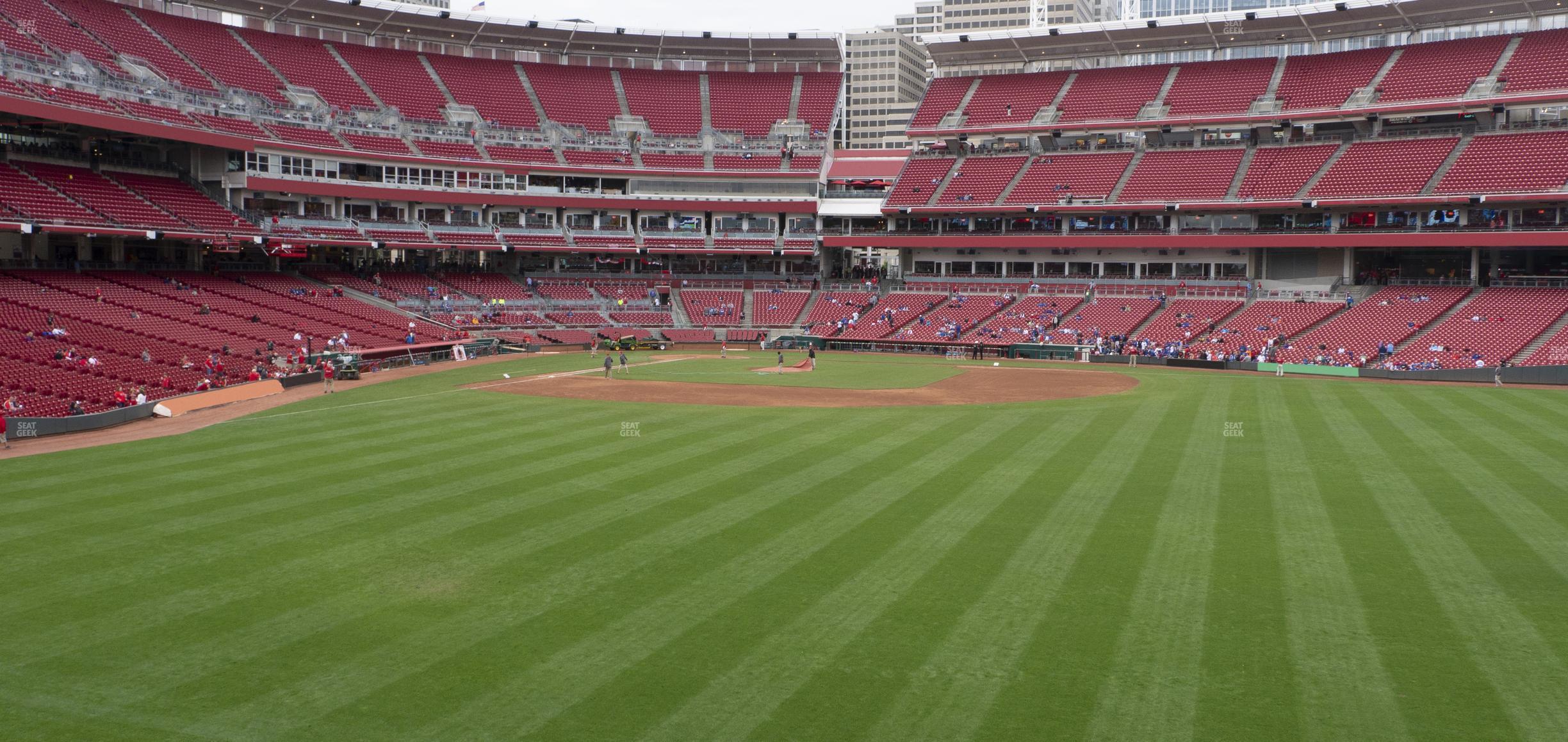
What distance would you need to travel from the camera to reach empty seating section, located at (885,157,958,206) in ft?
248

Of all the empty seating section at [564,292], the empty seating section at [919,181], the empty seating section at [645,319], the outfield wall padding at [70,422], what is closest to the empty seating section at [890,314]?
the empty seating section at [919,181]

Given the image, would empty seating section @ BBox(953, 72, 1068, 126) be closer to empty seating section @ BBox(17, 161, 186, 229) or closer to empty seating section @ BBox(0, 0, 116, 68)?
empty seating section @ BBox(17, 161, 186, 229)

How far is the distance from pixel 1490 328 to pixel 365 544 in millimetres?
57181

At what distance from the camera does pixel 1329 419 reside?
31516mm

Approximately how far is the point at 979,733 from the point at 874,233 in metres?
70.1

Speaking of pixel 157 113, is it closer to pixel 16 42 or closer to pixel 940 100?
pixel 16 42

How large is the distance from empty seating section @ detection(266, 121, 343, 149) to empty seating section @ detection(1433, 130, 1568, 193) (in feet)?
235

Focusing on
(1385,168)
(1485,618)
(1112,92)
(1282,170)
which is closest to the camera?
(1485,618)

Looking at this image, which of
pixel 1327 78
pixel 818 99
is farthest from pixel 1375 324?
pixel 818 99

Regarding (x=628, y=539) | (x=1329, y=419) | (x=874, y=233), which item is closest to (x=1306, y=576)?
(x=628, y=539)

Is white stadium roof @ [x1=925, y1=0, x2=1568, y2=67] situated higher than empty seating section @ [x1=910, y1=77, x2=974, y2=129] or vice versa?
white stadium roof @ [x1=925, y1=0, x2=1568, y2=67]

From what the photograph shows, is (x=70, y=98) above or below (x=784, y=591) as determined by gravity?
above

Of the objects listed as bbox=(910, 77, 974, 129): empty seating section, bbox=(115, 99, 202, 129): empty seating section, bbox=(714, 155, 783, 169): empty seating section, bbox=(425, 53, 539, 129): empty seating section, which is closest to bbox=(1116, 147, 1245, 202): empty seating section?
bbox=(910, 77, 974, 129): empty seating section

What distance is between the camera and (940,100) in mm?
81125
